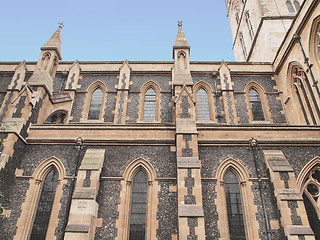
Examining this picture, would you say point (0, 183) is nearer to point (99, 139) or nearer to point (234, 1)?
point (99, 139)

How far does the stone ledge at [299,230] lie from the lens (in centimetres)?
781

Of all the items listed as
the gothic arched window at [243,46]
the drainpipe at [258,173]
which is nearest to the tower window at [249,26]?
the gothic arched window at [243,46]

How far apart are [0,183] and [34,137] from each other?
2416 millimetres

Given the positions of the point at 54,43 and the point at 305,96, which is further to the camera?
the point at 54,43

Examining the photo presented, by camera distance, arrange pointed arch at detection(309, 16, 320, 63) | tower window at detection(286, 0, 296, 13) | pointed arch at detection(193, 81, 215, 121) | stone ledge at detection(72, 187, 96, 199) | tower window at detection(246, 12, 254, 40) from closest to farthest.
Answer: stone ledge at detection(72, 187, 96, 199) < pointed arch at detection(309, 16, 320, 63) < pointed arch at detection(193, 81, 215, 121) < tower window at detection(286, 0, 296, 13) < tower window at detection(246, 12, 254, 40)

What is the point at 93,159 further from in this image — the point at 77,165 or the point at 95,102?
the point at 95,102

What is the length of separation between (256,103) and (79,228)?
1372 centimetres

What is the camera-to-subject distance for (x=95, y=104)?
16750mm

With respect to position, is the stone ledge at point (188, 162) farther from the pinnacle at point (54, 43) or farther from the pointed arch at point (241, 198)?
the pinnacle at point (54, 43)

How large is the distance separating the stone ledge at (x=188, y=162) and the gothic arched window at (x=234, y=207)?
1.62 m

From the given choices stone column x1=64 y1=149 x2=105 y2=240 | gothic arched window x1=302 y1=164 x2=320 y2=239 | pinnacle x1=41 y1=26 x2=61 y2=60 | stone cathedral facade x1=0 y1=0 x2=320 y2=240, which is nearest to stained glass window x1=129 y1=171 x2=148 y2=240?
stone cathedral facade x1=0 y1=0 x2=320 y2=240

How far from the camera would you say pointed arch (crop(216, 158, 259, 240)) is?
340 inches

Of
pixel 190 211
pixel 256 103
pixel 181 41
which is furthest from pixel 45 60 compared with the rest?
pixel 256 103

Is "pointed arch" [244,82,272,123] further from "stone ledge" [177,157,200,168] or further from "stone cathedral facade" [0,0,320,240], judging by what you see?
"stone ledge" [177,157,200,168]
